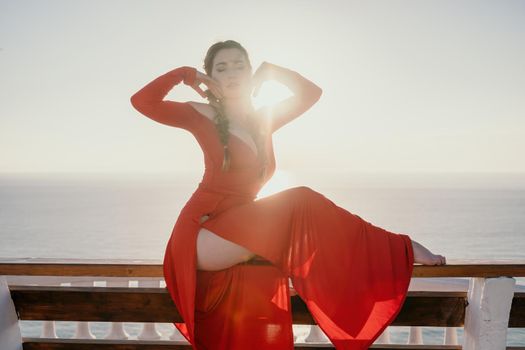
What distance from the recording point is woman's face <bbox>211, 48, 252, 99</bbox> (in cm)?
254

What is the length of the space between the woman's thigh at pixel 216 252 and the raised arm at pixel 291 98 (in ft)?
2.56

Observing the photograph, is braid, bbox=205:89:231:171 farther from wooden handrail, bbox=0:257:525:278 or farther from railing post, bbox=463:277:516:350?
railing post, bbox=463:277:516:350

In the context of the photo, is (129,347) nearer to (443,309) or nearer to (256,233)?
(256,233)

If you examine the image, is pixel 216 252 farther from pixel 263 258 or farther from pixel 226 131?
pixel 226 131

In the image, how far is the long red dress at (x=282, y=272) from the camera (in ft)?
6.65

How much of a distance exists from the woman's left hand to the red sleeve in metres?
0.33

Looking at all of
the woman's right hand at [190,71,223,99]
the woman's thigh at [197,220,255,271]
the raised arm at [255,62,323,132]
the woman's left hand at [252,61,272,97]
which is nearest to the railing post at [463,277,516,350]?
the woman's thigh at [197,220,255,271]

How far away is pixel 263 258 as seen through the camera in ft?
7.08

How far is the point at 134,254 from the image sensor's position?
140 feet

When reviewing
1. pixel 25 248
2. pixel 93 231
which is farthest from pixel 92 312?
pixel 93 231

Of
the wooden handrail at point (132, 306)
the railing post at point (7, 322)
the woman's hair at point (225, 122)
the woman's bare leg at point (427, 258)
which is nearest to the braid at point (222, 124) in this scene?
the woman's hair at point (225, 122)

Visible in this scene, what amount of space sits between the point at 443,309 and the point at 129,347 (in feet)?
4.77

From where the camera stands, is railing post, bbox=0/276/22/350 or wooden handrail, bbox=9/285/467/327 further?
railing post, bbox=0/276/22/350

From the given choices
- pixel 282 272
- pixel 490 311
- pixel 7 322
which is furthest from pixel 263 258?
pixel 7 322
